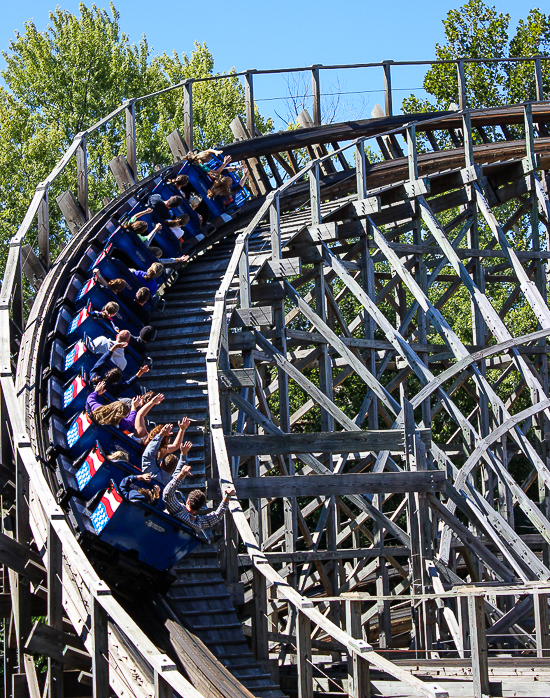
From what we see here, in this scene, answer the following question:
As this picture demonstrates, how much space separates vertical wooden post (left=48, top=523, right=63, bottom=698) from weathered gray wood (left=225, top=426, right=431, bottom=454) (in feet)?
9.17

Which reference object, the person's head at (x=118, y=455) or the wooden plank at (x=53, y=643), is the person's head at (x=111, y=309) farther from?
the wooden plank at (x=53, y=643)

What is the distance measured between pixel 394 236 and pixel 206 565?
8.23 meters

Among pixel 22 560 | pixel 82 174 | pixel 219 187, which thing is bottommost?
pixel 22 560

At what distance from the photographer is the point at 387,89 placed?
18438 mm

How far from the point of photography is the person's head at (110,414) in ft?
28.2

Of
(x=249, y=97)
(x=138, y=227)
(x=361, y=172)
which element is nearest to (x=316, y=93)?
(x=249, y=97)

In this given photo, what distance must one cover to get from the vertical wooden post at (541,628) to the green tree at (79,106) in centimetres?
1995

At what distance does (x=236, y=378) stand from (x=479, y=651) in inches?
168

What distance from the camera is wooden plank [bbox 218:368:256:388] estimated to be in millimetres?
10224

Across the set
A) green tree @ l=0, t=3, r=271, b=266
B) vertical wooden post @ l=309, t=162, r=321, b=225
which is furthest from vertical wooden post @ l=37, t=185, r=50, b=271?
green tree @ l=0, t=3, r=271, b=266

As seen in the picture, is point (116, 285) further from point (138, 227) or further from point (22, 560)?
point (22, 560)

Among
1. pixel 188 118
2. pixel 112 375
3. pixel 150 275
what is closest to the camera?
pixel 112 375

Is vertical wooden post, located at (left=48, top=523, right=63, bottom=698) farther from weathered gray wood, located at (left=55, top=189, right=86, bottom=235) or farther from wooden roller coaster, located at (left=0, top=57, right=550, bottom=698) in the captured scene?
weathered gray wood, located at (left=55, top=189, right=86, bottom=235)

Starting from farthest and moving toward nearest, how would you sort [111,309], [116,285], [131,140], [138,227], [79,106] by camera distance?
[79,106] < [131,140] < [138,227] < [116,285] < [111,309]
